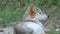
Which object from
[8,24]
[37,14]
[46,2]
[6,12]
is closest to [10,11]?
[6,12]

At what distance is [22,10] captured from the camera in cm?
581

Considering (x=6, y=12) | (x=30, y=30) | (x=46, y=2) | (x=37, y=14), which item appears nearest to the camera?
(x=30, y=30)

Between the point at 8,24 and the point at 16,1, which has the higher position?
the point at 16,1

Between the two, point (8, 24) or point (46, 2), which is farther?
point (46, 2)

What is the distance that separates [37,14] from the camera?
→ 448 cm

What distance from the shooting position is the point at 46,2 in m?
6.21

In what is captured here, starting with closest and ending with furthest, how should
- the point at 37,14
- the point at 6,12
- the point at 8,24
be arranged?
the point at 37,14 < the point at 8,24 < the point at 6,12

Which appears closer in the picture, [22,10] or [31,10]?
[31,10]

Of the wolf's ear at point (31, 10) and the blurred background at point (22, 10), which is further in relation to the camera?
the blurred background at point (22, 10)

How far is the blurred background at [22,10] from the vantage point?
5.43 metres

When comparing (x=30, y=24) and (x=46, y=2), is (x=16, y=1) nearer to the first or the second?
(x=46, y=2)

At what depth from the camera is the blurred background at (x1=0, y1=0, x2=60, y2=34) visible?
5.43 m

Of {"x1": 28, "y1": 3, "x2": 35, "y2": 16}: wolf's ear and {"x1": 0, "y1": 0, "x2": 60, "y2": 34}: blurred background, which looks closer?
{"x1": 28, "y1": 3, "x2": 35, "y2": 16}: wolf's ear

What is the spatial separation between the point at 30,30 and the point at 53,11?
6.93ft
